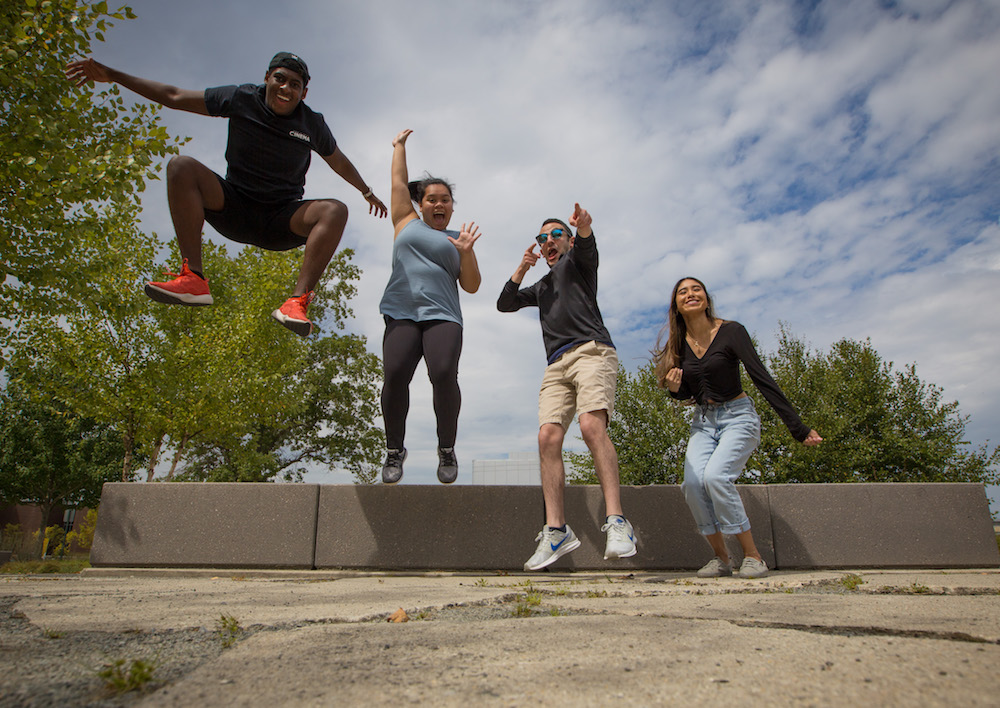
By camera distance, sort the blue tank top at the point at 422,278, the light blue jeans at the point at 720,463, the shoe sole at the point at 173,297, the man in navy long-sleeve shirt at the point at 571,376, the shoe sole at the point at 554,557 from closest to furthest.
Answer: the shoe sole at the point at 173,297
the shoe sole at the point at 554,557
the man in navy long-sleeve shirt at the point at 571,376
the light blue jeans at the point at 720,463
the blue tank top at the point at 422,278

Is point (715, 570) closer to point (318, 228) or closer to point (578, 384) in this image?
point (578, 384)

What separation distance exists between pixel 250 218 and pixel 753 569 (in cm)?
382

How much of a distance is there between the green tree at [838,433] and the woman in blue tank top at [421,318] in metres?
23.0

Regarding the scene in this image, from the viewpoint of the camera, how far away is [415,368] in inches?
167

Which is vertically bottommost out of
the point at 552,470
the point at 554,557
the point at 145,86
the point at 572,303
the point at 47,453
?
the point at 554,557

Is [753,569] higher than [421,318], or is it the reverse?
[421,318]

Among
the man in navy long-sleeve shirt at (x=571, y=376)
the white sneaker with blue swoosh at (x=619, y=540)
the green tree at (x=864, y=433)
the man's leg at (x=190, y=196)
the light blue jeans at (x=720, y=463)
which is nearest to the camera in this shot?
the man's leg at (x=190, y=196)

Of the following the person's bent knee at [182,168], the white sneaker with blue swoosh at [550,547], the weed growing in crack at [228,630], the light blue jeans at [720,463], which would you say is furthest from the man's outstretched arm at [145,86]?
the light blue jeans at [720,463]

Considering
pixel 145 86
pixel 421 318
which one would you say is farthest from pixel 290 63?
pixel 421 318

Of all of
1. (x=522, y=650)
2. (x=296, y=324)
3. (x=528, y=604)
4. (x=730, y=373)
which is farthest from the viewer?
(x=730, y=373)

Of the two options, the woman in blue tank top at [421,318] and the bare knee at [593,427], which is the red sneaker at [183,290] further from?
the bare knee at [593,427]

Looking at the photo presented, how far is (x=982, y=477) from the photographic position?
83.3 ft

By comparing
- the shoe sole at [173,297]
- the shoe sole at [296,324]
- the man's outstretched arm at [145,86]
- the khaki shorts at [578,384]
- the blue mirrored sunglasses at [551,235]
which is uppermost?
the man's outstretched arm at [145,86]

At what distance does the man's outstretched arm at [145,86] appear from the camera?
332cm
